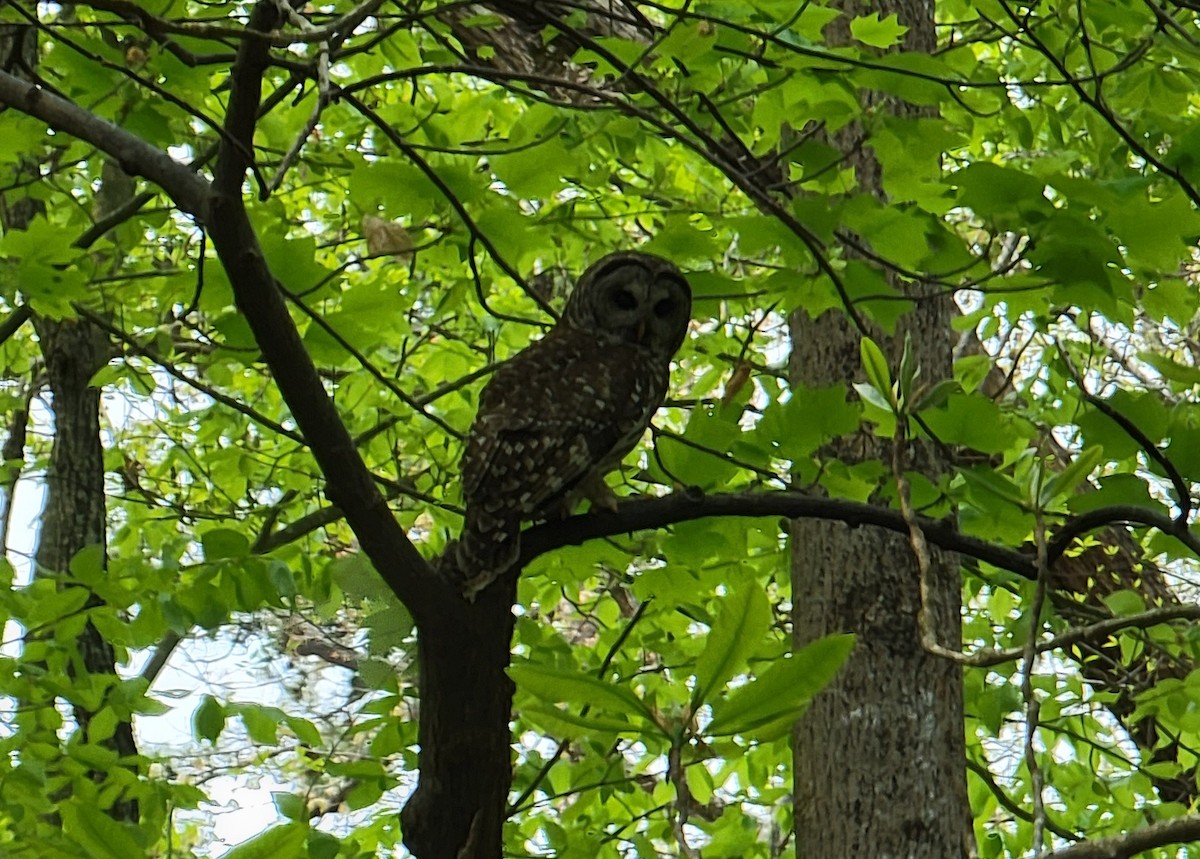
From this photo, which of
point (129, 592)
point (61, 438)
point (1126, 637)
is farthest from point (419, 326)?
point (1126, 637)

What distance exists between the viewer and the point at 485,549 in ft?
7.52

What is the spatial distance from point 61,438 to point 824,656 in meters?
4.35

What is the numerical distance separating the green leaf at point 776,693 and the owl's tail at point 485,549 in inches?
54.2

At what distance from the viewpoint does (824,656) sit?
2.85 ft

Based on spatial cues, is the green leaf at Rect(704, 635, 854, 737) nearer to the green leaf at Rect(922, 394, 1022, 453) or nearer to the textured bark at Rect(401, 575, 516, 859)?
the green leaf at Rect(922, 394, 1022, 453)

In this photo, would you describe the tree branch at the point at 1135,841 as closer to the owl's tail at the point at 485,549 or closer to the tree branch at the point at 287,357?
the tree branch at the point at 287,357

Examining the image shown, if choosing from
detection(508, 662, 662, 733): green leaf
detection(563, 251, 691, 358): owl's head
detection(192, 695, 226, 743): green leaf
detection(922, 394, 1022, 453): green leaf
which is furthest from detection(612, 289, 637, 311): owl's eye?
detection(508, 662, 662, 733): green leaf

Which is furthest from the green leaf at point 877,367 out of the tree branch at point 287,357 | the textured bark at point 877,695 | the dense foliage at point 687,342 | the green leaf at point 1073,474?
the textured bark at point 877,695

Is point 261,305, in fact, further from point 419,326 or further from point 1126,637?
point 419,326

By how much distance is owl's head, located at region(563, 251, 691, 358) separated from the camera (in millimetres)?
3217

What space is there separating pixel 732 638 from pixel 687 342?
3596mm

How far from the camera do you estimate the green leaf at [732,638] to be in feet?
2.83

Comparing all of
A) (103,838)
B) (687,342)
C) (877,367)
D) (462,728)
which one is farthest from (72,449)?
(103,838)

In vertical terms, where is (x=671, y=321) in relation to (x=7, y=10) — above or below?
below
